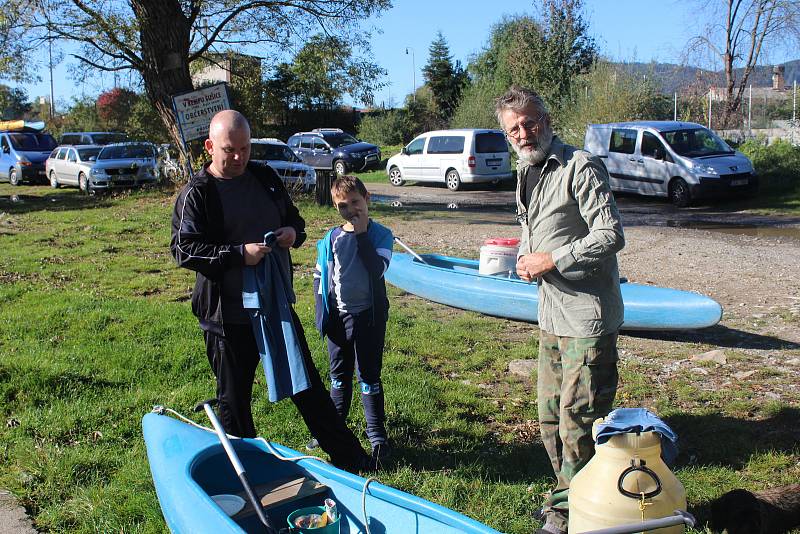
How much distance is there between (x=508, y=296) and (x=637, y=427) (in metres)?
5.23

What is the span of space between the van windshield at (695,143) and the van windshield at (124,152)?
14.0m

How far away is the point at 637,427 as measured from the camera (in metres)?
2.61

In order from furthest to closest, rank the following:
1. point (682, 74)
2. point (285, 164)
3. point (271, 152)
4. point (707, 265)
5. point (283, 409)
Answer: point (682, 74), point (271, 152), point (285, 164), point (707, 265), point (283, 409)

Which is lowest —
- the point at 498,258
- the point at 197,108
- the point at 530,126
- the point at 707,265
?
the point at 707,265

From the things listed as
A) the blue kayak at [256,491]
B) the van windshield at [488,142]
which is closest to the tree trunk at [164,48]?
the van windshield at [488,142]

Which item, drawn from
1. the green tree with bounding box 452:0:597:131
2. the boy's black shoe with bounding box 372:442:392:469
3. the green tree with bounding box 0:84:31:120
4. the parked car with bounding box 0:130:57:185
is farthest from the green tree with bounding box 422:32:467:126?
the boy's black shoe with bounding box 372:442:392:469

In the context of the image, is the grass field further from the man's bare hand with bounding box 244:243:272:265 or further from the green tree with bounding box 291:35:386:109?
the green tree with bounding box 291:35:386:109

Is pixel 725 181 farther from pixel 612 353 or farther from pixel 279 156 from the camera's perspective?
pixel 612 353

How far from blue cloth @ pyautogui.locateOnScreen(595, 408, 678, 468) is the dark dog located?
107 centimetres

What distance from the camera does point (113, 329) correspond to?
7094 mm

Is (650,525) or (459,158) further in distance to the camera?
(459,158)

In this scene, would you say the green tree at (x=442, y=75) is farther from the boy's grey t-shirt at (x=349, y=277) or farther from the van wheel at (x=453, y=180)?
the boy's grey t-shirt at (x=349, y=277)

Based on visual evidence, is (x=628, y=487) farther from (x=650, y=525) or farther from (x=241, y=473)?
(x=241, y=473)

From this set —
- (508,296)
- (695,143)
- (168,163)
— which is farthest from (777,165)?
(168,163)
